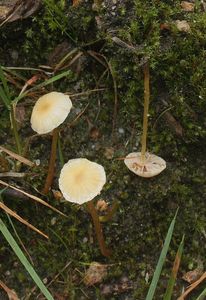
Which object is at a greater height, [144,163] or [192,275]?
[144,163]

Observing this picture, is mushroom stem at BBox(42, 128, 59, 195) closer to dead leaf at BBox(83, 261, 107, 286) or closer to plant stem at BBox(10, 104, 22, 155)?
plant stem at BBox(10, 104, 22, 155)

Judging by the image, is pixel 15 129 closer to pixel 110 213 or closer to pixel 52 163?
pixel 52 163

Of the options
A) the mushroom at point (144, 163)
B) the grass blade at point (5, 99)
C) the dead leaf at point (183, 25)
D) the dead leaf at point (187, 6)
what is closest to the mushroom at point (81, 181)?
the mushroom at point (144, 163)

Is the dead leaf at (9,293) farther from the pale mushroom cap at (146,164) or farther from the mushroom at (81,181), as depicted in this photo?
the pale mushroom cap at (146,164)

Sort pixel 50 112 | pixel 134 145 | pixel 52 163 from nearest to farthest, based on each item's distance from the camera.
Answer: pixel 50 112 → pixel 52 163 → pixel 134 145

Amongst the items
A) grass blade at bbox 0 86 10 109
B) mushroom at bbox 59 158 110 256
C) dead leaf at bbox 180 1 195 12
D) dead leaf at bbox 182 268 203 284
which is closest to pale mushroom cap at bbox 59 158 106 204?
mushroom at bbox 59 158 110 256

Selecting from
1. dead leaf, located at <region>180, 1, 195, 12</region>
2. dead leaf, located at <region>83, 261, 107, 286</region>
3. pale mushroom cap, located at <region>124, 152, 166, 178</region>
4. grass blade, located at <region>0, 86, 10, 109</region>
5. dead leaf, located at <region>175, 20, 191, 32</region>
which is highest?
dead leaf, located at <region>180, 1, 195, 12</region>

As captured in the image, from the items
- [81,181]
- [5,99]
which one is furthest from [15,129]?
[81,181]
